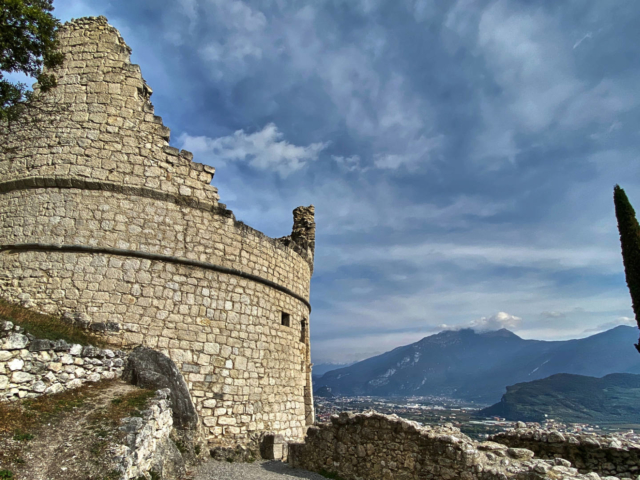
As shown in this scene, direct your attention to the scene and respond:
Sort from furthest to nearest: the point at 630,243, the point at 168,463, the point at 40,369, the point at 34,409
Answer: the point at 630,243 → the point at 168,463 → the point at 40,369 → the point at 34,409

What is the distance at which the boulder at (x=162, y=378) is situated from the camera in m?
6.63

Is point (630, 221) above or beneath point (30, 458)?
above

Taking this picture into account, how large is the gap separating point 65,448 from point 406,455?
182 inches

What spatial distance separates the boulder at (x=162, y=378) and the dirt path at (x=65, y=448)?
1.52 meters

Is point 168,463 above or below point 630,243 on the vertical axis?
below

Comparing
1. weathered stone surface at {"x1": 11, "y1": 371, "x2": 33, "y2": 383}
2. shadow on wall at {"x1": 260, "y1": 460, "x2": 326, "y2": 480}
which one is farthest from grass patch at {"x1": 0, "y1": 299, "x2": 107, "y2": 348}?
shadow on wall at {"x1": 260, "y1": 460, "x2": 326, "y2": 480}

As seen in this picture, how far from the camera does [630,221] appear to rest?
12820 millimetres

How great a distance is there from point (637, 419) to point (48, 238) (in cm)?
9138

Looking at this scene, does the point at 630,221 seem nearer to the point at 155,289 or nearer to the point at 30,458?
the point at 155,289

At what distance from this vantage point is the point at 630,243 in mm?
12648

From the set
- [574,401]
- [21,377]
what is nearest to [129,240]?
[21,377]

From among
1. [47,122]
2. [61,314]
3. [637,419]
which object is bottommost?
[637,419]

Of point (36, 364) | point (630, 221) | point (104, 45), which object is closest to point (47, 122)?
point (104, 45)

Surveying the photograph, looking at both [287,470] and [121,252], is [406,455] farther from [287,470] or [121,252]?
[121,252]
